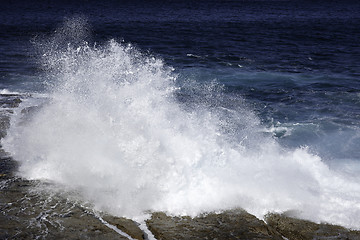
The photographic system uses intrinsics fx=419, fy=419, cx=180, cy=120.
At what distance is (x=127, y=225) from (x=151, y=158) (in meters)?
2.21

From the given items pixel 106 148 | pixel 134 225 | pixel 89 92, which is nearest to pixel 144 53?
pixel 89 92

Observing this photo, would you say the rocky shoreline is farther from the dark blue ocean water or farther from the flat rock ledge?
the dark blue ocean water

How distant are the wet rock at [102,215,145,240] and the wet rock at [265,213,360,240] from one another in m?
2.66

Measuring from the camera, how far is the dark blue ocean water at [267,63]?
15266 mm

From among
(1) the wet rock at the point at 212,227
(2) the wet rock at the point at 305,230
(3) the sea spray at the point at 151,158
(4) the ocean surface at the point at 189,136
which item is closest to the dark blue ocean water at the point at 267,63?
(4) the ocean surface at the point at 189,136

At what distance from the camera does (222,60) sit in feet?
84.6

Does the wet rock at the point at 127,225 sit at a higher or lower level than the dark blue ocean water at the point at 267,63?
lower

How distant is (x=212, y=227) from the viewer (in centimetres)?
820

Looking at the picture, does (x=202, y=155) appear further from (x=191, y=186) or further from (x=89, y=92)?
(x=89, y=92)

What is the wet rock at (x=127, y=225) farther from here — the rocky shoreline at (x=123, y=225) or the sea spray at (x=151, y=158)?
the sea spray at (x=151, y=158)

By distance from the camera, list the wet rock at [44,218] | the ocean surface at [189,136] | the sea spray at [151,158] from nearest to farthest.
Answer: the wet rock at [44,218]
the sea spray at [151,158]
the ocean surface at [189,136]

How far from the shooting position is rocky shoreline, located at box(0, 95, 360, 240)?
7.83 m

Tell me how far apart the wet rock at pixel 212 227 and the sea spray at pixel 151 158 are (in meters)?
0.33

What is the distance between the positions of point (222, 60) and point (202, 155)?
16.2 metres
